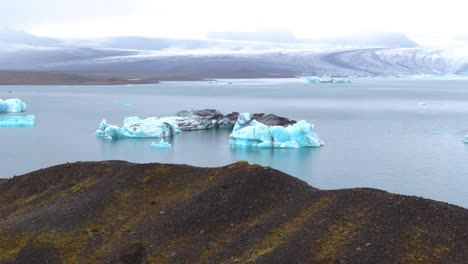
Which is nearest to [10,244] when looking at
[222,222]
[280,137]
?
[222,222]

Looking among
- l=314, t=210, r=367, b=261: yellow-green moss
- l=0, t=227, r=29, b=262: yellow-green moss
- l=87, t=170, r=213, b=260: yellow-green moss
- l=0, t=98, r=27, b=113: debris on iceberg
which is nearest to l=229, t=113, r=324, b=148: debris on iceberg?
l=87, t=170, r=213, b=260: yellow-green moss

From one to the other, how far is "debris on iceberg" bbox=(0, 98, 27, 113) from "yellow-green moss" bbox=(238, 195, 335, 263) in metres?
39.7

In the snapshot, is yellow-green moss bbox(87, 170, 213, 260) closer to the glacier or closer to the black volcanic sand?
the black volcanic sand

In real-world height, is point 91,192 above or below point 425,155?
above

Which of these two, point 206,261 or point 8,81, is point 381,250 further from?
point 8,81

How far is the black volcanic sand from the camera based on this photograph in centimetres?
858

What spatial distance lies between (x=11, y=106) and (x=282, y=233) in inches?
1601

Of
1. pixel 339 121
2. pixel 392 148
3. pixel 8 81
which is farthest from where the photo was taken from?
pixel 8 81

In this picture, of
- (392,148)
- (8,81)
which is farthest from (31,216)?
(8,81)

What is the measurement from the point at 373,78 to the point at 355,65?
20.9 feet

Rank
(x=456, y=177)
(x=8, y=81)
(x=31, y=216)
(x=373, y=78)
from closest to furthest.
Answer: (x=31, y=216), (x=456, y=177), (x=8, y=81), (x=373, y=78)

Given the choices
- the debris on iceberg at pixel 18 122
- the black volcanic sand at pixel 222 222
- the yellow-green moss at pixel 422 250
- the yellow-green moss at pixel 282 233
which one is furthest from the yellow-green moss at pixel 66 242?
the debris on iceberg at pixel 18 122

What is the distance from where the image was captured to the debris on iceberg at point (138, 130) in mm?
29859

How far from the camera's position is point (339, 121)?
3906 centimetres
